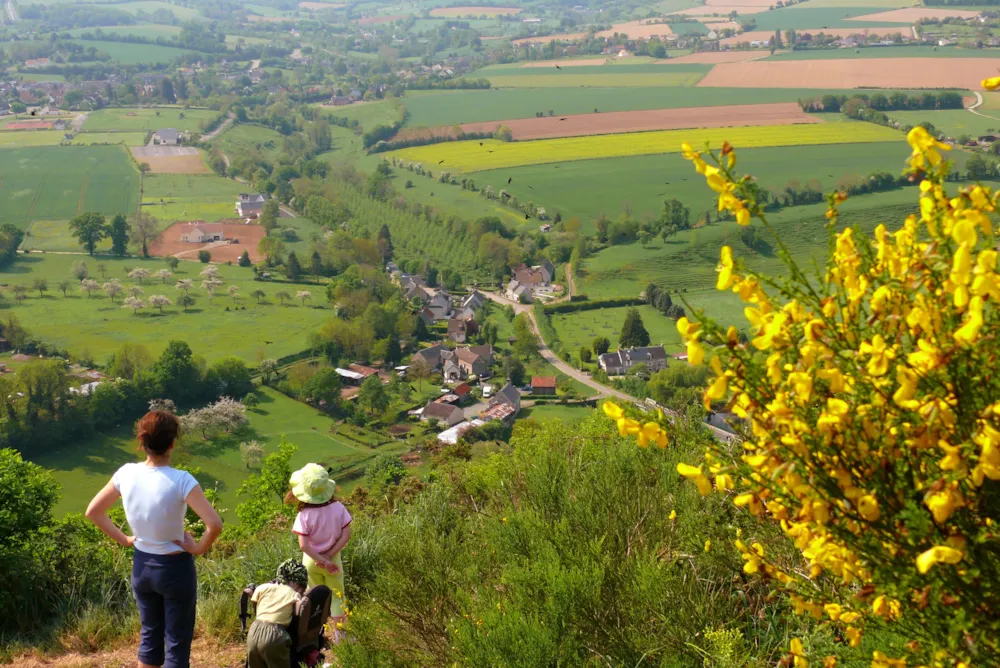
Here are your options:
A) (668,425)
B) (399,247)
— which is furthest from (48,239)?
(668,425)

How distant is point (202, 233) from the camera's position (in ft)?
205

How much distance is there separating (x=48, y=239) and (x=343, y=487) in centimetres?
4141

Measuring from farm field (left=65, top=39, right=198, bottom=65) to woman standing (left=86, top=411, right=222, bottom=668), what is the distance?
14177 cm

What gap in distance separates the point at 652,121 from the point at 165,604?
83096mm

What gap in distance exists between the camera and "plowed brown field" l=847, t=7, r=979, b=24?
11212 centimetres

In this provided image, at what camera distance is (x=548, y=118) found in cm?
8825

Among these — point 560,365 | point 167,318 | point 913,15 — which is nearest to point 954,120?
point 560,365

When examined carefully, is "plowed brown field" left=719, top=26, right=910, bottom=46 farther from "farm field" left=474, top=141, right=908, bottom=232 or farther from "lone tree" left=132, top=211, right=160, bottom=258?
"lone tree" left=132, top=211, right=160, bottom=258

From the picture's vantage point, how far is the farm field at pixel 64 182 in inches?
2621

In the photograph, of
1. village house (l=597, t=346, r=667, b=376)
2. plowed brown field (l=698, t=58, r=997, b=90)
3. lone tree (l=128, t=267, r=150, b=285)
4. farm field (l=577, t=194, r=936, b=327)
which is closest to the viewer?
village house (l=597, t=346, r=667, b=376)

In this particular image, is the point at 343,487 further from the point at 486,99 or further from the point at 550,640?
the point at 486,99

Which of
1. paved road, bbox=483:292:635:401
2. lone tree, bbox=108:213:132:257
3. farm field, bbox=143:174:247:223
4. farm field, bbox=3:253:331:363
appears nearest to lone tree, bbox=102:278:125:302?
farm field, bbox=3:253:331:363

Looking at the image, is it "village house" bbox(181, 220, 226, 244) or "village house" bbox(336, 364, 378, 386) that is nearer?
"village house" bbox(336, 364, 378, 386)

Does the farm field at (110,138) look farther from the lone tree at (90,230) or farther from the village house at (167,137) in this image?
the lone tree at (90,230)
